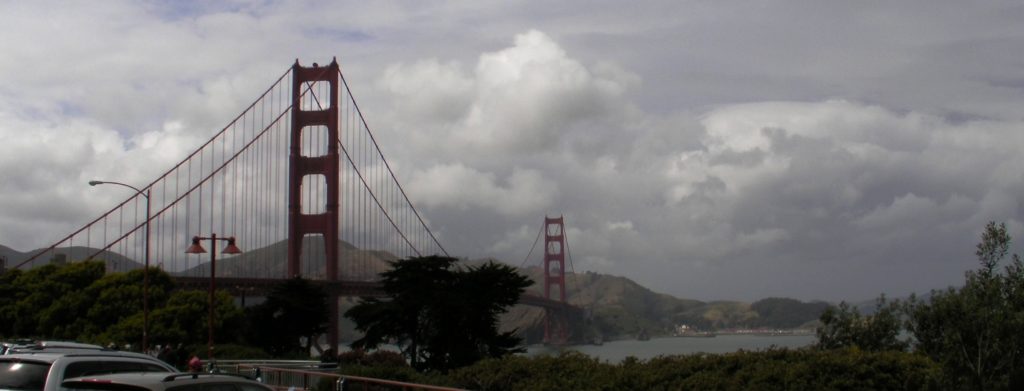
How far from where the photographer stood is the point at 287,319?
205ft

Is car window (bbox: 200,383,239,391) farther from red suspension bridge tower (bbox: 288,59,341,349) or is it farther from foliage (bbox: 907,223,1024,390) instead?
red suspension bridge tower (bbox: 288,59,341,349)

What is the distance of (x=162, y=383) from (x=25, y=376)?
3.86 m

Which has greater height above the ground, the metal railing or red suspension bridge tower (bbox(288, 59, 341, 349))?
red suspension bridge tower (bbox(288, 59, 341, 349))

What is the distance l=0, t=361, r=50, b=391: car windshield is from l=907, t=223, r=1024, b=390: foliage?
1699 centimetres

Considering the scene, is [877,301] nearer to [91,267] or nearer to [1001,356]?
[1001,356]

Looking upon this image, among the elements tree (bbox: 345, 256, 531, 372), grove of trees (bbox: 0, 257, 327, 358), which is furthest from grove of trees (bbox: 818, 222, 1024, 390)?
grove of trees (bbox: 0, 257, 327, 358)

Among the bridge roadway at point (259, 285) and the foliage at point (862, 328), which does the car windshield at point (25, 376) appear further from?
the bridge roadway at point (259, 285)

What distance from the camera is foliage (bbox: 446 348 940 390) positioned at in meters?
17.8

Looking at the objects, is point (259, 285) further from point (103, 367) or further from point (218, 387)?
point (218, 387)

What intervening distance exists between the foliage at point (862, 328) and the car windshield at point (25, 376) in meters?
23.3

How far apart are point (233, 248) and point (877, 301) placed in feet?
65.1

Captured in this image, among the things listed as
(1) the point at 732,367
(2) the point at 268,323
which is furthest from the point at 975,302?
(2) the point at 268,323

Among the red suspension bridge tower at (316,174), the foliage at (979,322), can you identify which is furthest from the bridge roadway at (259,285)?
the foliage at (979,322)

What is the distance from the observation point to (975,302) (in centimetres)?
2702
